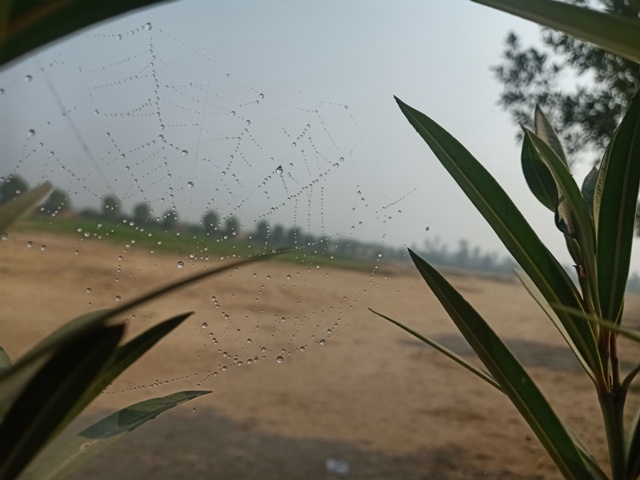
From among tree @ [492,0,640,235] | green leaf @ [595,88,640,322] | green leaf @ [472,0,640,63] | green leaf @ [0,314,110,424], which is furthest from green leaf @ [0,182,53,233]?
tree @ [492,0,640,235]

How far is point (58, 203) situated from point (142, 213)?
8cm

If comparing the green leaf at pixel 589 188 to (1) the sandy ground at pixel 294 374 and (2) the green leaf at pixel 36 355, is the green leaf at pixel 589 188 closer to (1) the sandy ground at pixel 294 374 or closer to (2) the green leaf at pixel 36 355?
(1) the sandy ground at pixel 294 374

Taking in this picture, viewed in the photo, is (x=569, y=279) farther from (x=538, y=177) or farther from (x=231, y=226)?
(x=231, y=226)

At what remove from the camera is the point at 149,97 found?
0.61m

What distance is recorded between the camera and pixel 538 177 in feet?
1.45

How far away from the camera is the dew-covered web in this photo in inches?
22.9

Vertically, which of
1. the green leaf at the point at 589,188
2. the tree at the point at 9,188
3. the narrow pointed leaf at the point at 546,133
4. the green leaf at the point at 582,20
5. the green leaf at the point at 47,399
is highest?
the green leaf at the point at 582,20

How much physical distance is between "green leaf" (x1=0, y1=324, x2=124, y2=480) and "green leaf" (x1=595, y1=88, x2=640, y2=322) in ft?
1.02

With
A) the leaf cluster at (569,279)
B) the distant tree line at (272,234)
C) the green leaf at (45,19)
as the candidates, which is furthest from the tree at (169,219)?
the green leaf at (45,19)

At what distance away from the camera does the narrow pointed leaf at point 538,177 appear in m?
0.44

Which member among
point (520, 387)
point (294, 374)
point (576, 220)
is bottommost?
point (294, 374)

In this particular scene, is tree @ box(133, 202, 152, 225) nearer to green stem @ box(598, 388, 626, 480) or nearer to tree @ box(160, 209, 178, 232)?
tree @ box(160, 209, 178, 232)

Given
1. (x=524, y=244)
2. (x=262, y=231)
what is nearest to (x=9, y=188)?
(x=262, y=231)

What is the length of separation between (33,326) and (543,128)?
54cm
